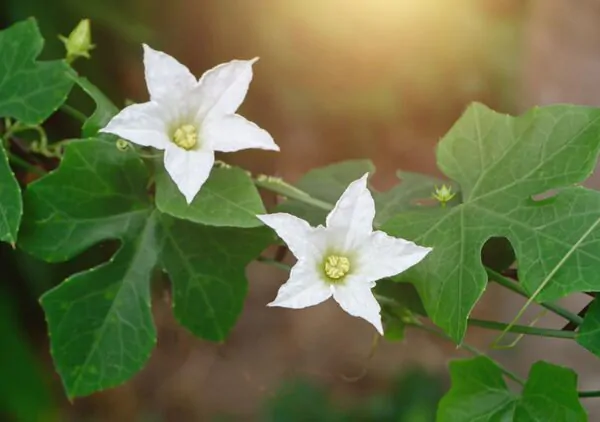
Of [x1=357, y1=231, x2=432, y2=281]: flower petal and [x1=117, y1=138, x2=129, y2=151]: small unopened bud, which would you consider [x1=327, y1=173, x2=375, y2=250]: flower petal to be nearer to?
[x1=357, y1=231, x2=432, y2=281]: flower petal

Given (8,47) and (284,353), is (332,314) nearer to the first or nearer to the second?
(284,353)

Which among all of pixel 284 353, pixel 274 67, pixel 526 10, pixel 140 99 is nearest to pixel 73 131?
pixel 140 99

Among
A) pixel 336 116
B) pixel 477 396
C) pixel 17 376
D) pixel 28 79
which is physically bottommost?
pixel 17 376

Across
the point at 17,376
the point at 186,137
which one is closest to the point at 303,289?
the point at 186,137

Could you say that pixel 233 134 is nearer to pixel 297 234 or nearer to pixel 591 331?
pixel 297 234

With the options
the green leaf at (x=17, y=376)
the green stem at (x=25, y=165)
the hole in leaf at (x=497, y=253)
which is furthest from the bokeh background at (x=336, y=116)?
the hole in leaf at (x=497, y=253)

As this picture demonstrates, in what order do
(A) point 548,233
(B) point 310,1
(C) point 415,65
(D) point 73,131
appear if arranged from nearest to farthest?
(A) point 548,233
(D) point 73,131
(B) point 310,1
(C) point 415,65

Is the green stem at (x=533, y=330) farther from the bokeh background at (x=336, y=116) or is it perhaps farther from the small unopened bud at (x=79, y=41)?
the bokeh background at (x=336, y=116)
